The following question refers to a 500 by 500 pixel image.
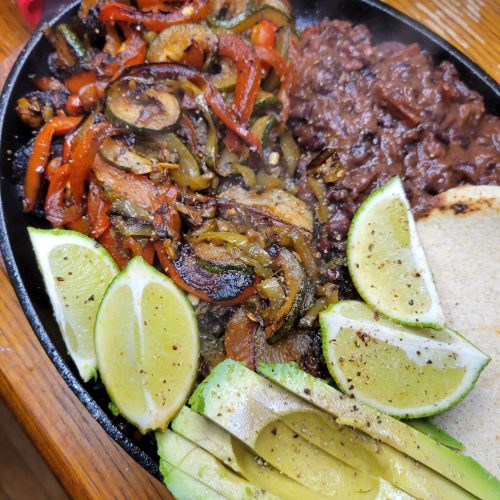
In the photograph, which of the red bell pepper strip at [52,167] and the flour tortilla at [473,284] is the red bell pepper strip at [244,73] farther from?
the flour tortilla at [473,284]

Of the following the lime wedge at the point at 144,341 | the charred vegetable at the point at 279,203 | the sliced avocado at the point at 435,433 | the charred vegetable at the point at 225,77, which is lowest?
the sliced avocado at the point at 435,433

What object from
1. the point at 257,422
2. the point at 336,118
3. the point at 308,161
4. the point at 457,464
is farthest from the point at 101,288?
the point at 457,464

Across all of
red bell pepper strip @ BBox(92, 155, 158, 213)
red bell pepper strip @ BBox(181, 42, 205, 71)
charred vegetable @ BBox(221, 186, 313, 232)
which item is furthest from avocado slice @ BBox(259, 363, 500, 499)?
red bell pepper strip @ BBox(181, 42, 205, 71)

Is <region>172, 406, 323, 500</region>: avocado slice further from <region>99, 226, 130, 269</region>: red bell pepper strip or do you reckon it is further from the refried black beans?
the refried black beans

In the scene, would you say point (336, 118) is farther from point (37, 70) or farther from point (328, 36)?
point (37, 70)

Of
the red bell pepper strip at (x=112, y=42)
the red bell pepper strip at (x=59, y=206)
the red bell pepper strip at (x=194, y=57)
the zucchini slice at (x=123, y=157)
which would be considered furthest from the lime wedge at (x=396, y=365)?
the red bell pepper strip at (x=112, y=42)

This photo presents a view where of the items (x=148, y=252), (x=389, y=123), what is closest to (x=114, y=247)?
(x=148, y=252)

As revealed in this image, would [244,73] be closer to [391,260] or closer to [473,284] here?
[391,260]
